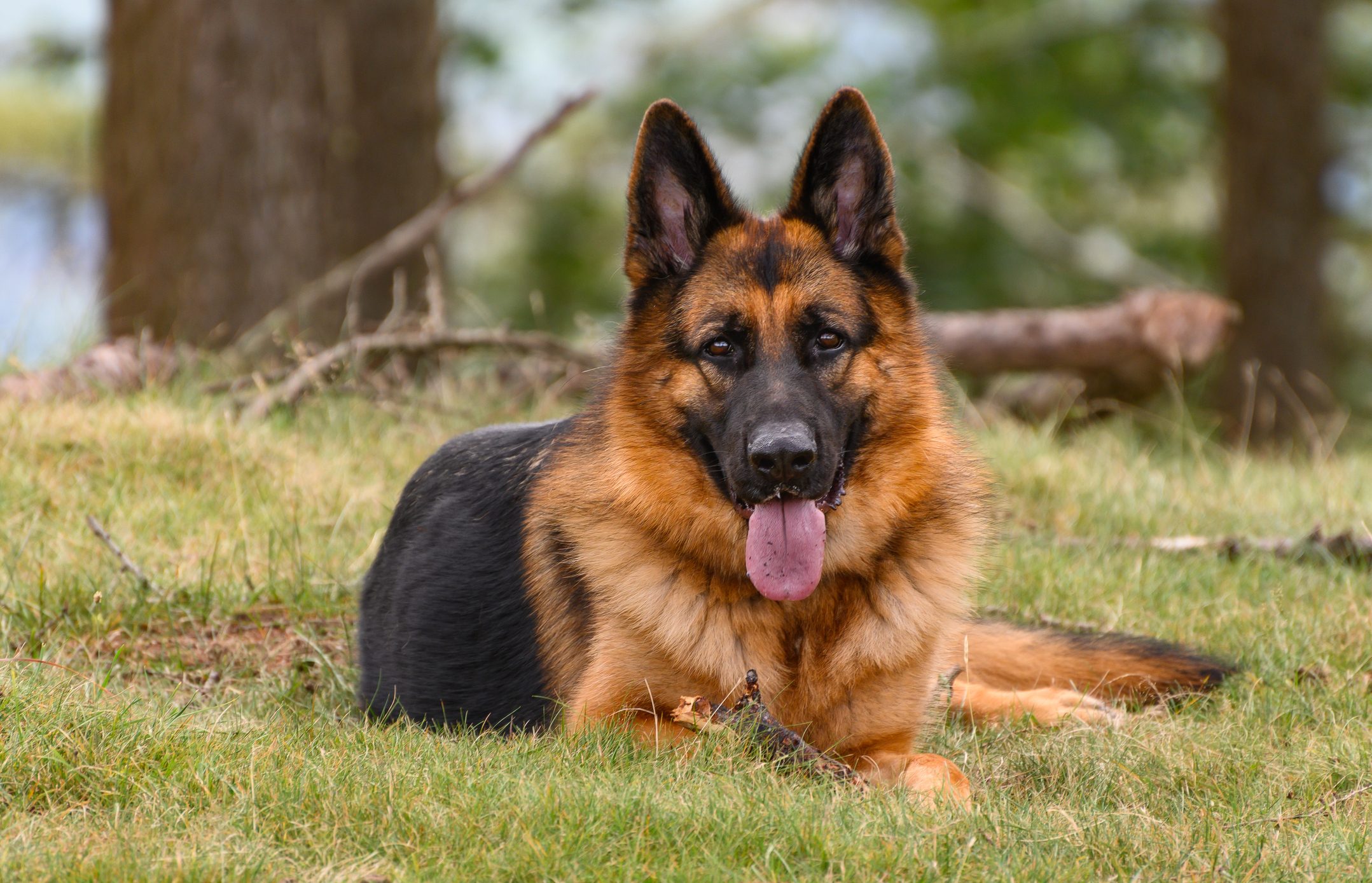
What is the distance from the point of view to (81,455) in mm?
6359

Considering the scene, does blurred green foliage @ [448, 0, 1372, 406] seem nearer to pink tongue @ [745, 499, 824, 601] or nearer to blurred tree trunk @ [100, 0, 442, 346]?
blurred tree trunk @ [100, 0, 442, 346]

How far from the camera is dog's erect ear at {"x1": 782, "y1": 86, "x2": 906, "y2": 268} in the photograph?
4246 millimetres

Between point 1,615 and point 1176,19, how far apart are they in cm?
1572

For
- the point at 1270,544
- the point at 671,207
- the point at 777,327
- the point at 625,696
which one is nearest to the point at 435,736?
the point at 625,696

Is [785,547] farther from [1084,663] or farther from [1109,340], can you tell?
[1109,340]

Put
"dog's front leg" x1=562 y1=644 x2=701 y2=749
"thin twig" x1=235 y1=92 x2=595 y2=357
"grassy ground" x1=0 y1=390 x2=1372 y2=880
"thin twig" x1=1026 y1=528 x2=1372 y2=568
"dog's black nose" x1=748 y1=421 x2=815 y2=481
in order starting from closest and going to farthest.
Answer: "grassy ground" x1=0 y1=390 x2=1372 y2=880
"dog's black nose" x1=748 y1=421 x2=815 y2=481
"dog's front leg" x1=562 y1=644 x2=701 y2=749
"thin twig" x1=1026 y1=528 x2=1372 y2=568
"thin twig" x1=235 y1=92 x2=595 y2=357

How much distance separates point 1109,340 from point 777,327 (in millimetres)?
5687

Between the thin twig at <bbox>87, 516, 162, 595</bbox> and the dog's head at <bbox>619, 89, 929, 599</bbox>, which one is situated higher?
the dog's head at <bbox>619, 89, 929, 599</bbox>

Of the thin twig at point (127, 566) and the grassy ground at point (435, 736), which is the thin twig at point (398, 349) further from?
the thin twig at point (127, 566)

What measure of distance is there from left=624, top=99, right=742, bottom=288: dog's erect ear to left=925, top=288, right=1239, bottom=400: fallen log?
16.8ft

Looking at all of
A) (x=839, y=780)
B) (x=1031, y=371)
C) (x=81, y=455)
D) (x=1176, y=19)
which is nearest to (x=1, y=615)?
(x=81, y=455)

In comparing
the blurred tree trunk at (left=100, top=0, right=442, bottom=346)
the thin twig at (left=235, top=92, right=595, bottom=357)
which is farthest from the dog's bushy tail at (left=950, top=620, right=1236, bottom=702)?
the blurred tree trunk at (left=100, top=0, right=442, bottom=346)

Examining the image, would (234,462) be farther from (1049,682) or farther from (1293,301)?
(1293,301)

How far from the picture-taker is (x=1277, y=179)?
1286 centimetres
